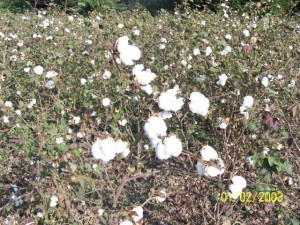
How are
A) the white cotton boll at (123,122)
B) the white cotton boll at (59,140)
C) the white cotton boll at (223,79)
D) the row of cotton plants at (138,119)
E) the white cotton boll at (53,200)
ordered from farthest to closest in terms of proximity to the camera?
1. the white cotton boll at (123,122)
2. the white cotton boll at (223,79)
3. the white cotton boll at (59,140)
4. the white cotton boll at (53,200)
5. the row of cotton plants at (138,119)

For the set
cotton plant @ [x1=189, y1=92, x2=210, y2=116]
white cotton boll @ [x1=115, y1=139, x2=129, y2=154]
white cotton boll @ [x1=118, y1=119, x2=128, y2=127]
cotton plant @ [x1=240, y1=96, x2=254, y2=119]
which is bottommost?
white cotton boll @ [x1=118, y1=119, x2=128, y2=127]

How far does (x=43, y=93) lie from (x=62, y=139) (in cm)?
107

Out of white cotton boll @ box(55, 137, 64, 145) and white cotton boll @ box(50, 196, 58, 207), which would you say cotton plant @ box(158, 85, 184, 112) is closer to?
white cotton boll @ box(50, 196, 58, 207)

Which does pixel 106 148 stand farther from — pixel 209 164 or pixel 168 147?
pixel 209 164

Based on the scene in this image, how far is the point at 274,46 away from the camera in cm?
370

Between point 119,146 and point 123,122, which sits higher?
point 119,146

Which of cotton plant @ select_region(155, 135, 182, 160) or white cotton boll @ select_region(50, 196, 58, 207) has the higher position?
cotton plant @ select_region(155, 135, 182, 160)

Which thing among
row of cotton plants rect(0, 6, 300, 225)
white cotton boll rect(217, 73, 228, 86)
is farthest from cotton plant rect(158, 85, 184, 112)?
white cotton boll rect(217, 73, 228, 86)

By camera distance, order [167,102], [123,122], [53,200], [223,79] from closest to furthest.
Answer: [167,102] < [53,200] < [223,79] < [123,122]

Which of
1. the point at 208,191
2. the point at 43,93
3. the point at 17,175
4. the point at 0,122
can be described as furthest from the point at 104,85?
the point at 208,191

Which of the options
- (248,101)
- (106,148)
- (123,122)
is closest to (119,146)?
(106,148)

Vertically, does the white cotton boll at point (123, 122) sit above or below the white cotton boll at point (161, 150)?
below

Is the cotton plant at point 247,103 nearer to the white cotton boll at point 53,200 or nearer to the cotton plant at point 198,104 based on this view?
the cotton plant at point 198,104

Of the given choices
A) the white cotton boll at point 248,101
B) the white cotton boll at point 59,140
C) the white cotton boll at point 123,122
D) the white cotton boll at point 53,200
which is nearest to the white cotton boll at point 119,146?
the white cotton boll at point 53,200
